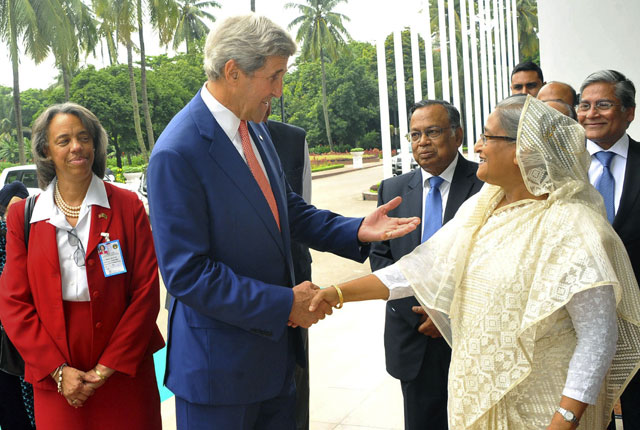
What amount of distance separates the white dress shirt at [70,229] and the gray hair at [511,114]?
1.44 metres

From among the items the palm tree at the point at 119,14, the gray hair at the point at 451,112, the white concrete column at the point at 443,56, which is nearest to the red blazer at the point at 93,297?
the gray hair at the point at 451,112

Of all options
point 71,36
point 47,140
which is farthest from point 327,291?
point 71,36

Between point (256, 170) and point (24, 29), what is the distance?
14870mm

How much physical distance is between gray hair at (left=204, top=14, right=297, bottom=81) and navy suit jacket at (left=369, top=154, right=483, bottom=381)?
1.06 metres

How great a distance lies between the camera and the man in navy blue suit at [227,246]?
6.01ft

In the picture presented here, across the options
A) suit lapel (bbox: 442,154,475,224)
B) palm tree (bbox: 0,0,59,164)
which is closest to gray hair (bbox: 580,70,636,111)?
suit lapel (bbox: 442,154,475,224)

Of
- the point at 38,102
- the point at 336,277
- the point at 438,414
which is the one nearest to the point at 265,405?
the point at 438,414

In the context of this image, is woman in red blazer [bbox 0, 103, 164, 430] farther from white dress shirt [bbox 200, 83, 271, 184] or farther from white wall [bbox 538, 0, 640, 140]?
white wall [bbox 538, 0, 640, 140]

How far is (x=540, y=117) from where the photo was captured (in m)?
1.81

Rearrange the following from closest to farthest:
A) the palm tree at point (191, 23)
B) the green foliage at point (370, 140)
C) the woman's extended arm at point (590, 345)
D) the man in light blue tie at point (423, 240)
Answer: the woman's extended arm at point (590, 345), the man in light blue tie at point (423, 240), the palm tree at point (191, 23), the green foliage at point (370, 140)

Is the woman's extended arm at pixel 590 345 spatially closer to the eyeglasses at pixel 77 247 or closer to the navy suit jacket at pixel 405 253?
the navy suit jacket at pixel 405 253

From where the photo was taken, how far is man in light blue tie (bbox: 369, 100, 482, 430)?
270 centimetres

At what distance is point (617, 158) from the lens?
2.84 meters

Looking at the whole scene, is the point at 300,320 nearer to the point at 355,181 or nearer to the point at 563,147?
the point at 563,147
